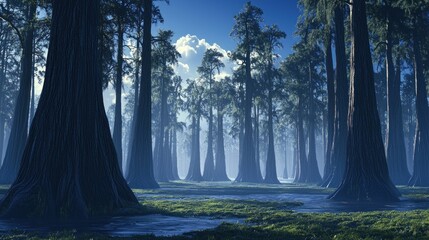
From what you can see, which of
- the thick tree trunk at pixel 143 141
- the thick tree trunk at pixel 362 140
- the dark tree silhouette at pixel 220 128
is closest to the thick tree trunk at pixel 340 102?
the thick tree trunk at pixel 362 140

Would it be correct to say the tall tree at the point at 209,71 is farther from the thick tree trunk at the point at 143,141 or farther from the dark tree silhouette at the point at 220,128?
the thick tree trunk at the point at 143,141

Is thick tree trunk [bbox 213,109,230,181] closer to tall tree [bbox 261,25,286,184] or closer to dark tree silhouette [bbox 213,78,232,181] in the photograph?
dark tree silhouette [bbox 213,78,232,181]

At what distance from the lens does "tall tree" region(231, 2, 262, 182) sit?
152ft

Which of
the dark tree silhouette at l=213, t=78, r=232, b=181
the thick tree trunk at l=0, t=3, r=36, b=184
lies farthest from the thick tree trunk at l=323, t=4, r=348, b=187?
the dark tree silhouette at l=213, t=78, r=232, b=181

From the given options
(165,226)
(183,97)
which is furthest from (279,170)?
(165,226)

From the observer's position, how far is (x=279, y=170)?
444 ft

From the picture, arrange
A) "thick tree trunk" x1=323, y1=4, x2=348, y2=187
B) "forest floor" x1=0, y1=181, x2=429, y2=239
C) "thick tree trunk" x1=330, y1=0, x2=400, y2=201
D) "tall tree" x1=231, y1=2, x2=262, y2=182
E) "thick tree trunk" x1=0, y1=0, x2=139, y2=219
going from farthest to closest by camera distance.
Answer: "tall tree" x1=231, y1=2, x2=262, y2=182 → "thick tree trunk" x1=323, y1=4, x2=348, y2=187 → "thick tree trunk" x1=330, y1=0, x2=400, y2=201 → "thick tree trunk" x1=0, y1=0, x2=139, y2=219 → "forest floor" x1=0, y1=181, x2=429, y2=239

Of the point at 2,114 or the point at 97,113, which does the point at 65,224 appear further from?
the point at 2,114

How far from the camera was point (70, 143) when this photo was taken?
1226cm

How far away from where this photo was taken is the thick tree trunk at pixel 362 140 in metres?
18.3

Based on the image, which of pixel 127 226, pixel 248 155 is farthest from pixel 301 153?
pixel 127 226

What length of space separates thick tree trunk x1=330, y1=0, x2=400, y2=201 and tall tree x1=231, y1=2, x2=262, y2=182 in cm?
2691

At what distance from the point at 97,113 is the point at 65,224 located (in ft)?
13.7

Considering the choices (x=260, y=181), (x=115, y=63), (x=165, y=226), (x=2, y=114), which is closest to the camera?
(x=165, y=226)
